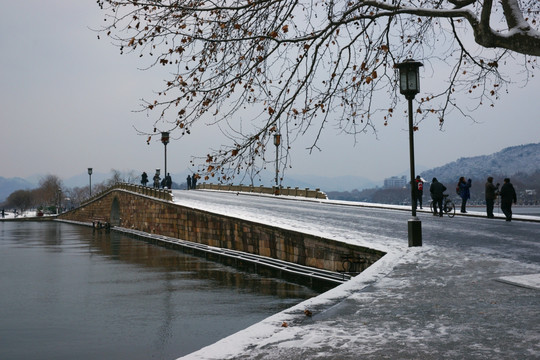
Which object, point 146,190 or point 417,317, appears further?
point 146,190

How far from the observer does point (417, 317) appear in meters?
6.51

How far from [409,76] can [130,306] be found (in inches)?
385

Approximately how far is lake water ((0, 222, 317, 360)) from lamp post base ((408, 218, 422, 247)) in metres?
3.54

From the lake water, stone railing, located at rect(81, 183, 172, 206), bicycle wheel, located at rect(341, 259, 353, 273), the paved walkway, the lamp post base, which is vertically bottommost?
the lake water

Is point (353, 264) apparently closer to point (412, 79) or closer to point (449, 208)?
point (412, 79)

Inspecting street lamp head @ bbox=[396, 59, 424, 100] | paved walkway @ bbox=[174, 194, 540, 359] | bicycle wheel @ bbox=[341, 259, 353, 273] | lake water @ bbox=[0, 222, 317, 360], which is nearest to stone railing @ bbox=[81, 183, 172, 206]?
lake water @ bbox=[0, 222, 317, 360]

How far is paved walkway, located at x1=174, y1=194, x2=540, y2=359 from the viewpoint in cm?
521

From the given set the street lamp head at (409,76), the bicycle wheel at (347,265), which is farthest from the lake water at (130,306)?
the street lamp head at (409,76)

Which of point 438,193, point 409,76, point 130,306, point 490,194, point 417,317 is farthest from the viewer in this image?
point 438,193

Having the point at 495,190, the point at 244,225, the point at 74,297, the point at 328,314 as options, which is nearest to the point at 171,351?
the point at 328,314

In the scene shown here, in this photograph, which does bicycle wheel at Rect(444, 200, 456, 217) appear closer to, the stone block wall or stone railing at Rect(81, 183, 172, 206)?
the stone block wall

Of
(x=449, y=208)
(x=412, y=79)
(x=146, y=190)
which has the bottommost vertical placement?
(x=449, y=208)

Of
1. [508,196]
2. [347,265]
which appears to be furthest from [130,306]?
[508,196]

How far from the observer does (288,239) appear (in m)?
17.8
